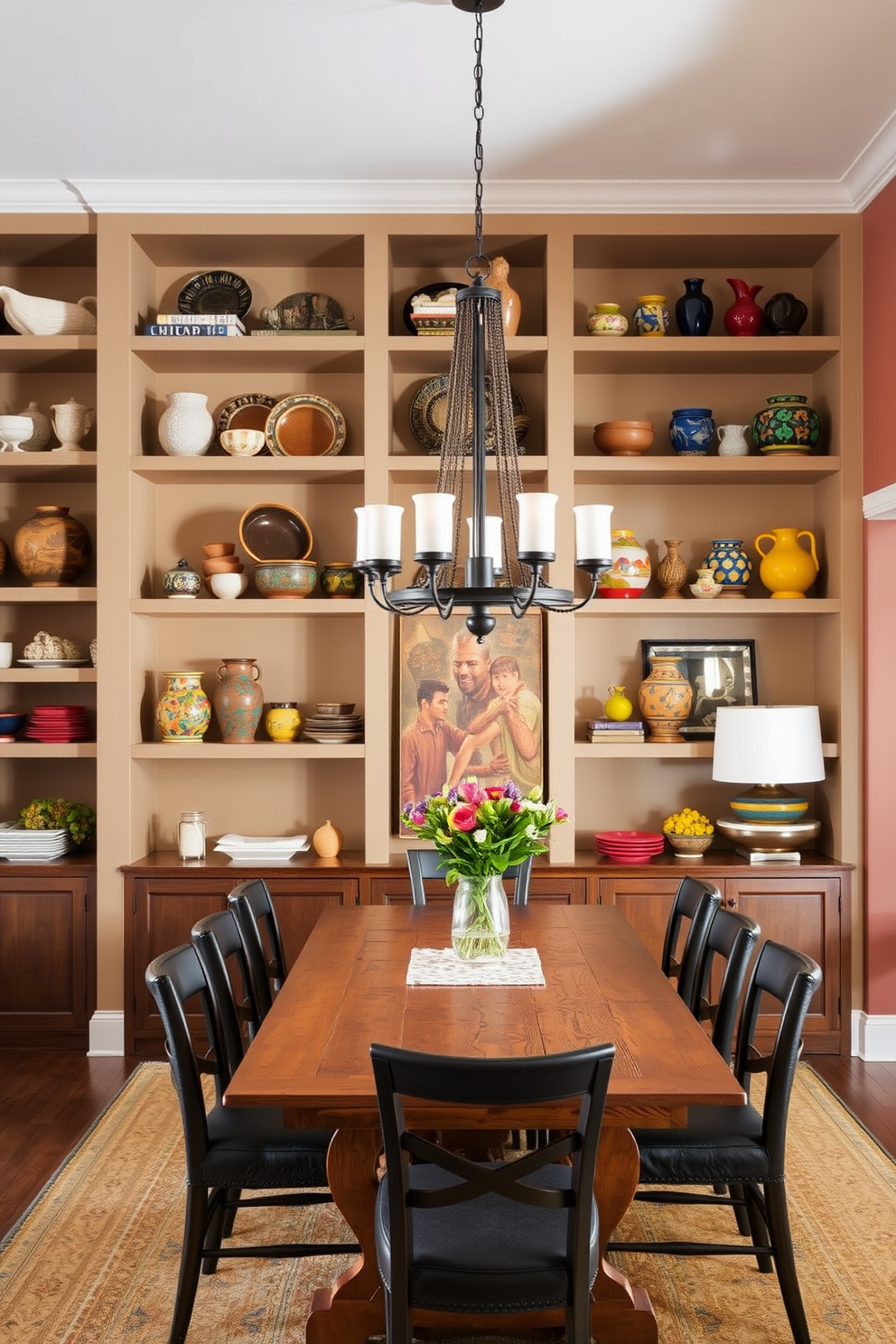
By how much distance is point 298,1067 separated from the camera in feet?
7.02

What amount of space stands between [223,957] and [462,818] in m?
0.68

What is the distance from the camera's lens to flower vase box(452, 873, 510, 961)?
2.84m

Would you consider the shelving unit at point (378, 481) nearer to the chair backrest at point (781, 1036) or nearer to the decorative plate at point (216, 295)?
the decorative plate at point (216, 295)

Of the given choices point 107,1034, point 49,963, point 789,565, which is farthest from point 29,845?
point 789,565

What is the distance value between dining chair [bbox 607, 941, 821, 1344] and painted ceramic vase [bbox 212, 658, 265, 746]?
2.49 meters

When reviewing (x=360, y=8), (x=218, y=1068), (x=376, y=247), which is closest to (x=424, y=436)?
(x=376, y=247)

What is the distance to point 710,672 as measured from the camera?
4711mm

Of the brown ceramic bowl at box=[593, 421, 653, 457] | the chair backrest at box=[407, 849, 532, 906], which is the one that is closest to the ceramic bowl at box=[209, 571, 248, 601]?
the chair backrest at box=[407, 849, 532, 906]

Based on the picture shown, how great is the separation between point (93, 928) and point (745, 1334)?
2844 mm

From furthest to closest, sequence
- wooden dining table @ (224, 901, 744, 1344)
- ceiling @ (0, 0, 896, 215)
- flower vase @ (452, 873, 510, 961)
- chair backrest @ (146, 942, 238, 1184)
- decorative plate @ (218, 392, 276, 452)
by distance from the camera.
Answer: decorative plate @ (218, 392, 276, 452)
ceiling @ (0, 0, 896, 215)
flower vase @ (452, 873, 510, 961)
chair backrest @ (146, 942, 238, 1184)
wooden dining table @ (224, 901, 744, 1344)

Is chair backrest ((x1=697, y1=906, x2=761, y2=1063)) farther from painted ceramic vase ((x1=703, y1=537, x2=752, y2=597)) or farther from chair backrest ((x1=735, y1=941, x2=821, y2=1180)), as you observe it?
painted ceramic vase ((x1=703, y1=537, x2=752, y2=597))

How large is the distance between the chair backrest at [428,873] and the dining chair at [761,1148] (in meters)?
1.26

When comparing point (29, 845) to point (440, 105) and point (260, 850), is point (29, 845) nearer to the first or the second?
point (260, 850)

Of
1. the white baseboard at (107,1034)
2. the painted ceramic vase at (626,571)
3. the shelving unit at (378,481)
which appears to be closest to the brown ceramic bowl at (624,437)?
the shelving unit at (378,481)
